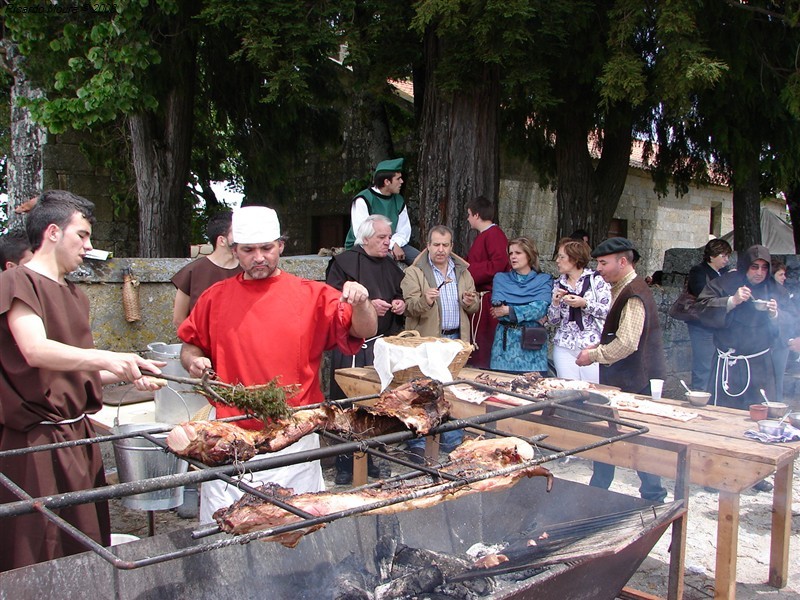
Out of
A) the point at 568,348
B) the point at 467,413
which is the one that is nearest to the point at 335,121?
the point at 568,348

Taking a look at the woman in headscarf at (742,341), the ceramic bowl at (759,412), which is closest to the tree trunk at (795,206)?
the woman in headscarf at (742,341)

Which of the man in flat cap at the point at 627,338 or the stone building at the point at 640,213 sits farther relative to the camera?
the stone building at the point at 640,213

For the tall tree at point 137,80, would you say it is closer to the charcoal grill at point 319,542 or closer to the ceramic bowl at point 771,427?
the charcoal grill at point 319,542

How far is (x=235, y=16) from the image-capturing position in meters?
7.14

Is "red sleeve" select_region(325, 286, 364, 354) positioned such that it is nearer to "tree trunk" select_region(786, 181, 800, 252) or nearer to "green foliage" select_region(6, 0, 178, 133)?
"green foliage" select_region(6, 0, 178, 133)

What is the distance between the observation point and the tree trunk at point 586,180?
1004 cm

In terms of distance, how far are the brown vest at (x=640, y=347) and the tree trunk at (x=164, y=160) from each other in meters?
6.58

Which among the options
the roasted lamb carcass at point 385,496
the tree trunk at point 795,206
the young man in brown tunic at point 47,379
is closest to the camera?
the roasted lamb carcass at point 385,496

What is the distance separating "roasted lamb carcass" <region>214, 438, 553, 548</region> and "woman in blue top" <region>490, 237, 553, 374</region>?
9.03ft

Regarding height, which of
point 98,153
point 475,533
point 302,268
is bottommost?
point 475,533

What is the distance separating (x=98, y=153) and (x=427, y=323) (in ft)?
25.9

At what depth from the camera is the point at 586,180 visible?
10086 mm

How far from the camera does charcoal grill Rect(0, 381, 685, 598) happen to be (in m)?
2.26

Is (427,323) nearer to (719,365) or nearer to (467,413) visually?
(467,413)
